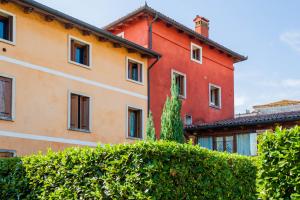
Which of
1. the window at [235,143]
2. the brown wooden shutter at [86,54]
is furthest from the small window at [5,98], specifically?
the window at [235,143]

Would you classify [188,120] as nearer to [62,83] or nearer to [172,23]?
[172,23]

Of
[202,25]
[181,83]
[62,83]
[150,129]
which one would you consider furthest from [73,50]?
[202,25]

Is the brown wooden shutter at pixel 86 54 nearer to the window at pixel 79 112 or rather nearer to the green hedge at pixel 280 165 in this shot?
the window at pixel 79 112

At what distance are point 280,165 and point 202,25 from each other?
2275 centimetres

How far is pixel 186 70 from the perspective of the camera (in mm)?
26422

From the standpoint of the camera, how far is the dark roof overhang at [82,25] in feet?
58.3

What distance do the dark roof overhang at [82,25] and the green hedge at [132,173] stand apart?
26.6ft

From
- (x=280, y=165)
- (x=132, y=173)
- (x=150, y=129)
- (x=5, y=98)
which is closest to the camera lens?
(x=280, y=165)

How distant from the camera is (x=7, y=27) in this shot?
17594 millimetres

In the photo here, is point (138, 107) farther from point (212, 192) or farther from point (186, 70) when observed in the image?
point (212, 192)

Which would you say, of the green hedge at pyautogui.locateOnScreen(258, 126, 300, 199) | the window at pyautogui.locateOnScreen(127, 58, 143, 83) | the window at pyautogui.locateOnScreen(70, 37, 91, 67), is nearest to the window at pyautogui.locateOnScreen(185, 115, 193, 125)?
the window at pyautogui.locateOnScreen(127, 58, 143, 83)

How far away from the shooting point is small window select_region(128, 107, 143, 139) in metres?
22.5

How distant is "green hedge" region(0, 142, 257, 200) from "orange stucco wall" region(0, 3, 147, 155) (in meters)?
6.27

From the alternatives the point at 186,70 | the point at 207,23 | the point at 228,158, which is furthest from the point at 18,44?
the point at 207,23
